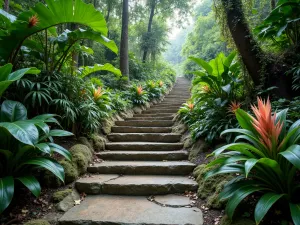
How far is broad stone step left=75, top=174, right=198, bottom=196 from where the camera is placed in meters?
2.97

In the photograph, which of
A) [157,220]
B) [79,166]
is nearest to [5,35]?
[79,166]

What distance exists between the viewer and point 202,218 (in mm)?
2281

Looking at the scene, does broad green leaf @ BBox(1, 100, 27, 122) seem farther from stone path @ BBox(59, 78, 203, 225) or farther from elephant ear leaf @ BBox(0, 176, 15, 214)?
stone path @ BBox(59, 78, 203, 225)

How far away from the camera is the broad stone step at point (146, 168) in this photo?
3.46m

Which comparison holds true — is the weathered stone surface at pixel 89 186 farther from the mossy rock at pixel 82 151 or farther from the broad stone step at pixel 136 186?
the mossy rock at pixel 82 151

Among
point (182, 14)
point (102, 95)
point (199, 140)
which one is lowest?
point (199, 140)

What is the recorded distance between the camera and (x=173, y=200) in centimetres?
276

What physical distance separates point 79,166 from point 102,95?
6.47ft

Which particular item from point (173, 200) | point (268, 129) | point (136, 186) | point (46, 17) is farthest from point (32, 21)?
point (268, 129)

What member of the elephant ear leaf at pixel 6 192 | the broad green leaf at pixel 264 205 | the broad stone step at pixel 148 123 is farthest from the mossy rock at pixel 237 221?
the broad stone step at pixel 148 123

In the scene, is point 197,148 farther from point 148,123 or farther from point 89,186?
point 148,123

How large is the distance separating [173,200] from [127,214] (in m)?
0.67

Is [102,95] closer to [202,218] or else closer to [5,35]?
[5,35]

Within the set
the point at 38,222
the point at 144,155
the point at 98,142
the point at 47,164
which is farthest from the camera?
the point at 98,142
